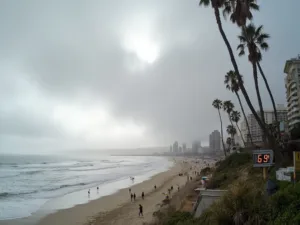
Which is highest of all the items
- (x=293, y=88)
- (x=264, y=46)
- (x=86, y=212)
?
(x=293, y=88)

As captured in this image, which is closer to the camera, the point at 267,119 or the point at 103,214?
the point at 103,214

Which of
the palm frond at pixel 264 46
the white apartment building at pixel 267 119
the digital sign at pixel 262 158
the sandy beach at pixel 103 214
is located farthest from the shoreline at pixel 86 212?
the white apartment building at pixel 267 119

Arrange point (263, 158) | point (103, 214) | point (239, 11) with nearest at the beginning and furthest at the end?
1. point (263, 158)
2. point (239, 11)
3. point (103, 214)

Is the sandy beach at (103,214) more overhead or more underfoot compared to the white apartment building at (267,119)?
more underfoot

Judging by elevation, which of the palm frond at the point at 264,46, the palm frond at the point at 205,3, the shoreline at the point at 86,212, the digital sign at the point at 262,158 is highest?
the palm frond at the point at 205,3

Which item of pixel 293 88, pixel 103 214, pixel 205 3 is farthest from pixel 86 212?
pixel 293 88

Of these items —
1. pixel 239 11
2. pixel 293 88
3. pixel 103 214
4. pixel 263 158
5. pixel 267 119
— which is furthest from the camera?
pixel 267 119

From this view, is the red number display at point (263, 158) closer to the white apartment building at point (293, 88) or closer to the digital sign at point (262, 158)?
the digital sign at point (262, 158)

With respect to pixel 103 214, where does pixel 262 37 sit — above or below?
above

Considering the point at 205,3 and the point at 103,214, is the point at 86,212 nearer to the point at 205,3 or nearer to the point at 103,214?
the point at 103,214

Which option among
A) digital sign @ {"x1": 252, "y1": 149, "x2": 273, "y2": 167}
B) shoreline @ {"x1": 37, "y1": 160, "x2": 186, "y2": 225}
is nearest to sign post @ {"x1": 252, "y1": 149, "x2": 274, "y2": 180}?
digital sign @ {"x1": 252, "y1": 149, "x2": 273, "y2": 167}

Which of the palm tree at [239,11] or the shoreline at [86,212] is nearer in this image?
the palm tree at [239,11]

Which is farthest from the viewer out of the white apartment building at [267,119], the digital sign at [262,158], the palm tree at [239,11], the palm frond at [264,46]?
the white apartment building at [267,119]

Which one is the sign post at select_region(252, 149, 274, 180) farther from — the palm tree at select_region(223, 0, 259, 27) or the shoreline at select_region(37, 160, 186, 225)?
the shoreline at select_region(37, 160, 186, 225)
